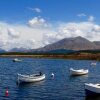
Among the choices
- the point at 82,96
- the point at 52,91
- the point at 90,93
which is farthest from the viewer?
the point at 52,91

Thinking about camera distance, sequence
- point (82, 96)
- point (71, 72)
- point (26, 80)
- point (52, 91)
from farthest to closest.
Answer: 1. point (71, 72)
2. point (26, 80)
3. point (52, 91)
4. point (82, 96)

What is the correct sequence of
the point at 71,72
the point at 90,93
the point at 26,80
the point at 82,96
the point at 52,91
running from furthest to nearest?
the point at 71,72 → the point at 26,80 → the point at 52,91 → the point at 82,96 → the point at 90,93

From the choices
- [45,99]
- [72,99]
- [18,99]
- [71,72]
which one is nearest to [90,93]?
[72,99]

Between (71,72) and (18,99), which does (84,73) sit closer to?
(71,72)

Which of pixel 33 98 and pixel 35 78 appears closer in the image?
pixel 33 98

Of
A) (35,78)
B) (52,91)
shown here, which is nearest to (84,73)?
(35,78)

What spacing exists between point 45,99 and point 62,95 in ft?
17.5

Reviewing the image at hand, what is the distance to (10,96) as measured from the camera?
190 ft

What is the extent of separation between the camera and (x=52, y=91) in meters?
64.7

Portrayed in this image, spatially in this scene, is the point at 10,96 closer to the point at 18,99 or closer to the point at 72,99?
the point at 18,99

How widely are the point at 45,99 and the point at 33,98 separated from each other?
2490 mm

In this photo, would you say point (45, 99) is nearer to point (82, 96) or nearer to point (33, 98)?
point (33, 98)

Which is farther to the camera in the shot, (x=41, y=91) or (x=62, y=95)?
(x=41, y=91)

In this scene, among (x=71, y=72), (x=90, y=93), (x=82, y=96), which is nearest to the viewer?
(x=90, y=93)
